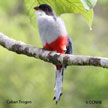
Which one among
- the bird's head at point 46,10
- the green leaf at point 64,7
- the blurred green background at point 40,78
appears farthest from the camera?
the blurred green background at point 40,78

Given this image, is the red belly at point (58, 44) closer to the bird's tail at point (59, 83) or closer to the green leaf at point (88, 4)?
the bird's tail at point (59, 83)

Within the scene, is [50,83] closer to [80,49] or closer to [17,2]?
[80,49]

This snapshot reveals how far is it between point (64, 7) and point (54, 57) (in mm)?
270

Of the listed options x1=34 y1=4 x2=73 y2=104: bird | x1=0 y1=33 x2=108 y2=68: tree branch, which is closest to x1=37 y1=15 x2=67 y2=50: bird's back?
x1=34 y1=4 x2=73 y2=104: bird

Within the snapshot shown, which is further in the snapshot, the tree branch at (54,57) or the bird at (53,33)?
the bird at (53,33)

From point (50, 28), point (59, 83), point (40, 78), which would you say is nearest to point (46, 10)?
point (50, 28)

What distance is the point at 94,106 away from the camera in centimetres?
913

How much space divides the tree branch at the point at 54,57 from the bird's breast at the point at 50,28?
225 millimetres

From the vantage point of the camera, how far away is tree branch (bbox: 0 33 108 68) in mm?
2201

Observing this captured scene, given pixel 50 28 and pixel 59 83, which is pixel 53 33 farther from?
pixel 59 83

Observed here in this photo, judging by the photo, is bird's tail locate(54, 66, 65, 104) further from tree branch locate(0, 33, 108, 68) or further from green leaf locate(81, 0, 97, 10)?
green leaf locate(81, 0, 97, 10)

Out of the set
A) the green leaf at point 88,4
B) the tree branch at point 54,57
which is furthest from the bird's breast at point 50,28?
the green leaf at point 88,4

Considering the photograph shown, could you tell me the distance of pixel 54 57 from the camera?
2383 mm

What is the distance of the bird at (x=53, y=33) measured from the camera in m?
2.66
